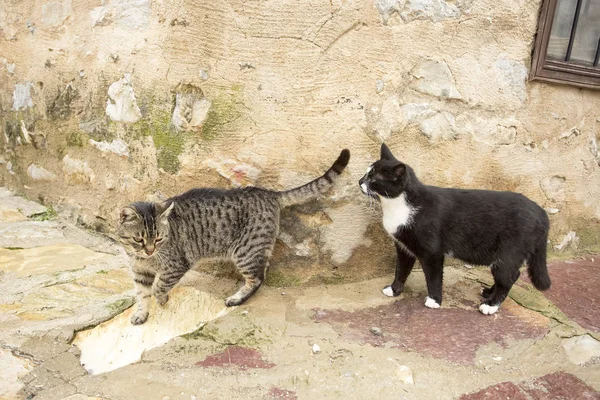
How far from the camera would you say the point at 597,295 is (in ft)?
10.2

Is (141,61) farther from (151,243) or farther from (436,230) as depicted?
(436,230)

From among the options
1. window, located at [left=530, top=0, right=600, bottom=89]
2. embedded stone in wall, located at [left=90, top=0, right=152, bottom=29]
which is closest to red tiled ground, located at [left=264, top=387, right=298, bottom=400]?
embedded stone in wall, located at [left=90, top=0, right=152, bottom=29]

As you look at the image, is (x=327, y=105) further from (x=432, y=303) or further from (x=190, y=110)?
(x=432, y=303)

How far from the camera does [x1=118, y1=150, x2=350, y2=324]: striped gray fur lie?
2.97 meters

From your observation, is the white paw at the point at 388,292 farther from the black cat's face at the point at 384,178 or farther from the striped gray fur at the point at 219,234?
the striped gray fur at the point at 219,234

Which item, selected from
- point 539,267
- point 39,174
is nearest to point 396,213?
point 539,267

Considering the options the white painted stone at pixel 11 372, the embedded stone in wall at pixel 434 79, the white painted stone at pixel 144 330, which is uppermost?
the embedded stone in wall at pixel 434 79

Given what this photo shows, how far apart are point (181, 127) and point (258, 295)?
50.4 inches

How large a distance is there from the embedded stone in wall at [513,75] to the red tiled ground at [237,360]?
2.47m

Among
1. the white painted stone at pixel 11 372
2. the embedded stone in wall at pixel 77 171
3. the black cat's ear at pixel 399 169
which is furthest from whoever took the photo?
the embedded stone in wall at pixel 77 171

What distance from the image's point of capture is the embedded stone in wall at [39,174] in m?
4.20

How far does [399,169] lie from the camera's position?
2.73 meters

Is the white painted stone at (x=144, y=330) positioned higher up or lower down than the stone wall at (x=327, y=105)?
lower down

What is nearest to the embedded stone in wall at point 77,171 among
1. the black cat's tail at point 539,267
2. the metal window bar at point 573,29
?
the black cat's tail at point 539,267
